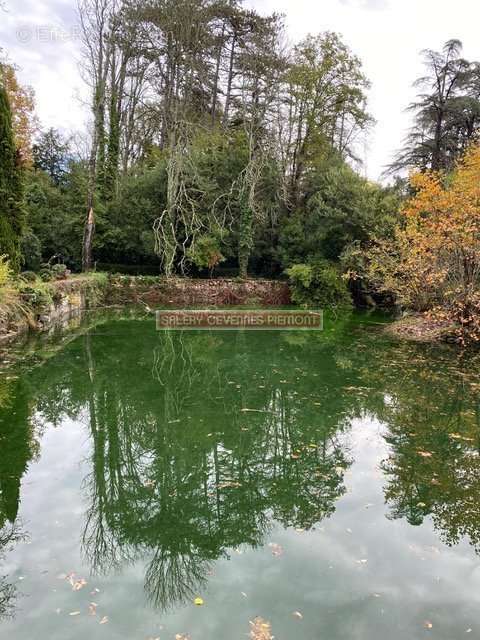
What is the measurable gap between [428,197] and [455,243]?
3.81 meters

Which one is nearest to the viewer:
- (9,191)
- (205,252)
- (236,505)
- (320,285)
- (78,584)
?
(78,584)

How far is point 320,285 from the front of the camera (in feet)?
59.3

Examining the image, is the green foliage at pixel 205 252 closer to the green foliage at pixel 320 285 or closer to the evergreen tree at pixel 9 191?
the green foliage at pixel 320 285

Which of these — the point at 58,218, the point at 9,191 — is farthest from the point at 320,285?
the point at 58,218

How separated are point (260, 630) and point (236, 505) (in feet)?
4.40

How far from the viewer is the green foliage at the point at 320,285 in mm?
17781

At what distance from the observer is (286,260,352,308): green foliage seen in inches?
700

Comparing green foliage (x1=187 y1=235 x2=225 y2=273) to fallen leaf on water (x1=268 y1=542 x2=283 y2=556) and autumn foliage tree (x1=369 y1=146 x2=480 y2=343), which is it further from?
fallen leaf on water (x1=268 y1=542 x2=283 y2=556)

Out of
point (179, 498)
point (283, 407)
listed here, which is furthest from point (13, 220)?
point (179, 498)

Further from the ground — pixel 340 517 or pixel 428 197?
pixel 428 197

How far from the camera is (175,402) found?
634 centimetres

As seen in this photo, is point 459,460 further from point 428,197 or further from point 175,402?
point 428,197

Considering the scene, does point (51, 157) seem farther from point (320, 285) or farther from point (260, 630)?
point (260, 630)

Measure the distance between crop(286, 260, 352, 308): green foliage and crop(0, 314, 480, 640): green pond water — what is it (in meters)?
10.3
